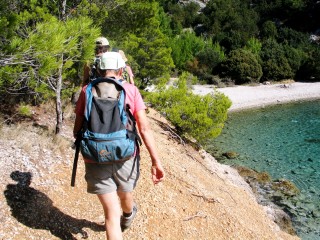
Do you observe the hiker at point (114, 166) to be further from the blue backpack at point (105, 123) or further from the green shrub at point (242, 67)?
the green shrub at point (242, 67)

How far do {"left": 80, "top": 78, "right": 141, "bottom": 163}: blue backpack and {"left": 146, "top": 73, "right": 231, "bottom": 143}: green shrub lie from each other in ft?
27.2

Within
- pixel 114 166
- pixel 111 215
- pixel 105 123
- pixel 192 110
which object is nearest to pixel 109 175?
pixel 114 166

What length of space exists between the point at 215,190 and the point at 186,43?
2948 centimetres

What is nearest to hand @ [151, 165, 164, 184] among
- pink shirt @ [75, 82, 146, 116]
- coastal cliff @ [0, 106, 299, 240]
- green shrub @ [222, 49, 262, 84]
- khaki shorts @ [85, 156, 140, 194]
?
khaki shorts @ [85, 156, 140, 194]

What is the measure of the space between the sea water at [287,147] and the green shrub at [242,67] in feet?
22.1

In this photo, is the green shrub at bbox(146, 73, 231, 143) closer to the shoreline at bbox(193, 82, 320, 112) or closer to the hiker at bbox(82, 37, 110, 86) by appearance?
the hiker at bbox(82, 37, 110, 86)

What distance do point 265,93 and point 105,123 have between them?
27.9 meters

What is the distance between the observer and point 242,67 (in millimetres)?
32188

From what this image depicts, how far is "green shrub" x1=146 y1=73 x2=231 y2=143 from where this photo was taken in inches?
460

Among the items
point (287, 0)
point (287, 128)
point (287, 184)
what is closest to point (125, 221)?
point (287, 184)

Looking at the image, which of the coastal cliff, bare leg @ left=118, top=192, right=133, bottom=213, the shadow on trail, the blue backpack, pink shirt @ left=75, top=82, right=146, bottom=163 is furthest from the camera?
the coastal cliff

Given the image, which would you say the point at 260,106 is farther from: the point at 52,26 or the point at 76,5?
the point at 52,26

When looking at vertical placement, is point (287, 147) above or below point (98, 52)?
below

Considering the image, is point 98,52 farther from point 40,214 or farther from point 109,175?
point 109,175
